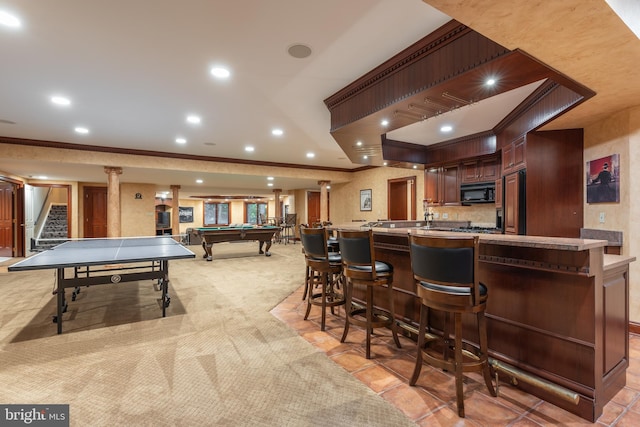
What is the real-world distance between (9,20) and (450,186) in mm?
6600

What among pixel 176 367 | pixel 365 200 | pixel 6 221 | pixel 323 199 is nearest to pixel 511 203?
pixel 176 367

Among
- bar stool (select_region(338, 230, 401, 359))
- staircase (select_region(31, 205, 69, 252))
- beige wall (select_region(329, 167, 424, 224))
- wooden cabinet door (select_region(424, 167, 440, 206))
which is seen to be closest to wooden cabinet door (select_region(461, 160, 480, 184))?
→ wooden cabinet door (select_region(424, 167, 440, 206))

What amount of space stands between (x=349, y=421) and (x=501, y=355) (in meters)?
1.22

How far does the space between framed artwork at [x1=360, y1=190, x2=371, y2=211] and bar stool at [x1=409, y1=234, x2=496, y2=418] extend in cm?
718

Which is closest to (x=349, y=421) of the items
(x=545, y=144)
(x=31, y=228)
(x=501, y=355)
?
(x=501, y=355)

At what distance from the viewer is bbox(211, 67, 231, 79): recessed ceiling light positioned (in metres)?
2.81

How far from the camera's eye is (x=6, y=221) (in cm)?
801

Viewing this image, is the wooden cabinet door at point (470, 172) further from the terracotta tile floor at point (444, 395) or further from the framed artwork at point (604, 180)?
the terracotta tile floor at point (444, 395)

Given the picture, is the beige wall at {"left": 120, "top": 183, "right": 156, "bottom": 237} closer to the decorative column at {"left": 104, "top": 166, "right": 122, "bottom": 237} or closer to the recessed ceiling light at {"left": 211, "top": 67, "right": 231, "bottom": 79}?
the decorative column at {"left": 104, "top": 166, "right": 122, "bottom": 237}

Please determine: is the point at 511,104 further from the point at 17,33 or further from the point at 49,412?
the point at 49,412

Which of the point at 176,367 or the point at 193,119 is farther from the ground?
the point at 193,119

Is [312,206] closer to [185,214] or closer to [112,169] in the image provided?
[112,169]

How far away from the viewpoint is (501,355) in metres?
2.07

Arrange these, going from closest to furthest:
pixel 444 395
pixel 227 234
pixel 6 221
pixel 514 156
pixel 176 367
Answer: pixel 444 395
pixel 176 367
pixel 514 156
pixel 227 234
pixel 6 221
